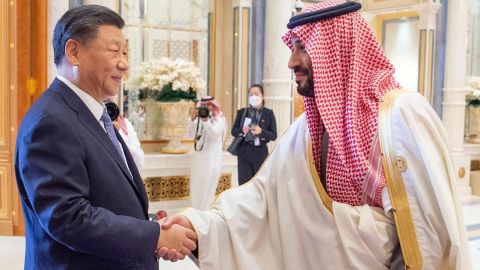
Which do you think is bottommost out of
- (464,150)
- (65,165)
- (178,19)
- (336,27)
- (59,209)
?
(464,150)

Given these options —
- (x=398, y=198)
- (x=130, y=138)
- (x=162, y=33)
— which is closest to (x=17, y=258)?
(x=130, y=138)

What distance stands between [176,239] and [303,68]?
83 cm

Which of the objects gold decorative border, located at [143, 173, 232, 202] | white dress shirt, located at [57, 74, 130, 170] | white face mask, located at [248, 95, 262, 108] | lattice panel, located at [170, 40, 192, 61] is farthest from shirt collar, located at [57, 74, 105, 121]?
lattice panel, located at [170, 40, 192, 61]

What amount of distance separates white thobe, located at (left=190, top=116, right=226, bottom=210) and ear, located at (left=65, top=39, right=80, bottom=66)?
4.99 meters

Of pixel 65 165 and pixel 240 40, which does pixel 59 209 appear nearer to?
pixel 65 165

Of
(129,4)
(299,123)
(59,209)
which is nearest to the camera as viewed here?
(59,209)

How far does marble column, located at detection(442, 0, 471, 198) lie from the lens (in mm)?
9578

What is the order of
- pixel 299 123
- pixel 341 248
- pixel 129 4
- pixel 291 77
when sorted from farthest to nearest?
pixel 291 77 < pixel 129 4 < pixel 299 123 < pixel 341 248

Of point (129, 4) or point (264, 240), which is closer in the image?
point (264, 240)

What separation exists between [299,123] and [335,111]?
27 cm

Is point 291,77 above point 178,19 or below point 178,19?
below

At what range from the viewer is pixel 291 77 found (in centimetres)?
791

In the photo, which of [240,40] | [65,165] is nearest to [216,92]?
[240,40]

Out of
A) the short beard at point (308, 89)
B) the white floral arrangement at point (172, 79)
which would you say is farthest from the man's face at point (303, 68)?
the white floral arrangement at point (172, 79)
